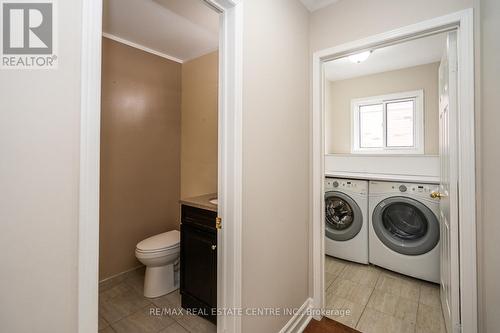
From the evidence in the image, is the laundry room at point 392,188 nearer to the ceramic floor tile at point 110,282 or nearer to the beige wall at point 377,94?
the beige wall at point 377,94

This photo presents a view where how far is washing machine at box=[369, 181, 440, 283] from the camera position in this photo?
2.21 metres

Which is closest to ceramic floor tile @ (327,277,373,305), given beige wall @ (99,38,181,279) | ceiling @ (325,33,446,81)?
beige wall @ (99,38,181,279)

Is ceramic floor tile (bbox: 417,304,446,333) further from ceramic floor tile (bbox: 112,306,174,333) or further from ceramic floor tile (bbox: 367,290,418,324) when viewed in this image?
ceramic floor tile (bbox: 112,306,174,333)

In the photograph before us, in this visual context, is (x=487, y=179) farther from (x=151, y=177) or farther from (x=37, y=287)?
(x=151, y=177)

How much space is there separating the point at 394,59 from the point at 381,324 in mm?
3094

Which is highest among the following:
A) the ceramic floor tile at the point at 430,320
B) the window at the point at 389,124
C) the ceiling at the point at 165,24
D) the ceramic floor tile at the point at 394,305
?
the ceiling at the point at 165,24

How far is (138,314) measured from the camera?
1.83 meters

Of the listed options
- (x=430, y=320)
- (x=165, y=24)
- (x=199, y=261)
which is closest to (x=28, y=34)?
(x=199, y=261)

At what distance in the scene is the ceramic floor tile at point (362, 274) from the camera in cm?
235

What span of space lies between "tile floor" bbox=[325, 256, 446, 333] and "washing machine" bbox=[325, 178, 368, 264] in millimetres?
197

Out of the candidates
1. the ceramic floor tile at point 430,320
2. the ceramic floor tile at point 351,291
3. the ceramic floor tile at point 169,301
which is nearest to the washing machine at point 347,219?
the ceramic floor tile at point 351,291

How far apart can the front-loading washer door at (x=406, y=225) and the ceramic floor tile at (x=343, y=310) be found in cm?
87

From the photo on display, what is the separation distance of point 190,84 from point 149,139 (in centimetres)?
88

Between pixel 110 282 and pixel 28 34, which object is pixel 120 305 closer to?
pixel 110 282
